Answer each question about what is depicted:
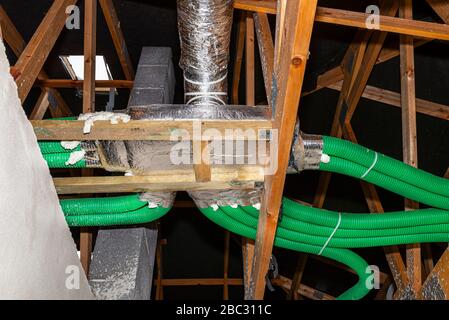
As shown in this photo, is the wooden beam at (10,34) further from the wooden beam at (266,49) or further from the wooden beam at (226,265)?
the wooden beam at (226,265)

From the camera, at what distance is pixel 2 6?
10.5 ft

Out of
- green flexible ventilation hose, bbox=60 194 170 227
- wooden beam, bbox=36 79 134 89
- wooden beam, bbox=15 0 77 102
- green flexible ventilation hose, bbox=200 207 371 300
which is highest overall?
wooden beam, bbox=15 0 77 102

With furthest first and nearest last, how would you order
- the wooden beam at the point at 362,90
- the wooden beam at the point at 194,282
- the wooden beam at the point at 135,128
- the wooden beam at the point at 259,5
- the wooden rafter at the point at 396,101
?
the wooden beam at the point at 194,282 → the wooden rafter at the point at 396,101 → the wooden beam at the point at 362,90 → the wooden beam at the point at 259,5 → the wooden beam at the point at 135,128

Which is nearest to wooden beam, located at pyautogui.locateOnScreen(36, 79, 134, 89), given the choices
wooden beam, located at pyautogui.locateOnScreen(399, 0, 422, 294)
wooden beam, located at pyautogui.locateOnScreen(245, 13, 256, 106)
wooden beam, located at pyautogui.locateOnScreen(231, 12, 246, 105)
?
wooden beam, located at pyautogui.locateOnScreen(231, 12, 246, 105)

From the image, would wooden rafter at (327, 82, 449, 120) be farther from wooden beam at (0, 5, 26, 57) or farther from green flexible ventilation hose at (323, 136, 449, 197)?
wooden beam at (0, 5, 26, 57)

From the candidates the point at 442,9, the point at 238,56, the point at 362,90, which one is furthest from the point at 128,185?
the point at 362,90

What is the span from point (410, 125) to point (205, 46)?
4.44 ft

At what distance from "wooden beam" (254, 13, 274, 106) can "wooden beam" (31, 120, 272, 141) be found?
19 cm

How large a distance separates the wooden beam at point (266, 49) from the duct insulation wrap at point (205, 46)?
18 centimetres

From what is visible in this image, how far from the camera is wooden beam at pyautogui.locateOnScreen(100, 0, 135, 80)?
313 cm

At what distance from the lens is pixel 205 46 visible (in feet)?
6.94

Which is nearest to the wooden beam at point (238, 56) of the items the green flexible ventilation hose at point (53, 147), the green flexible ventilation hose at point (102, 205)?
the green flexible ventilation hose at point (102, 205)

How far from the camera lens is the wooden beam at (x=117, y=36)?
10.3 ft
